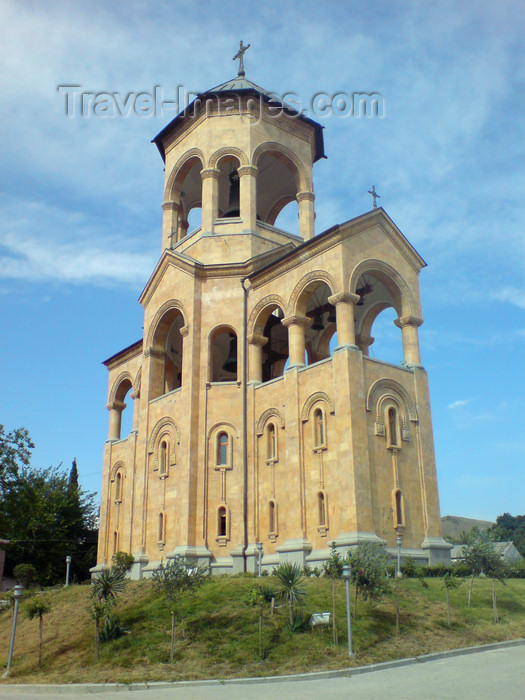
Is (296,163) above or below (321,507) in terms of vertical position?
above

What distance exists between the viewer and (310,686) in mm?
13234

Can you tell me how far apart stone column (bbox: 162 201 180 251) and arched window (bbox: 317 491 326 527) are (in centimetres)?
1609

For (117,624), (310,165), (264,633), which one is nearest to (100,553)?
(117,624)

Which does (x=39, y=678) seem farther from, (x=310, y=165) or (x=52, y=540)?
(x=52, y=540)

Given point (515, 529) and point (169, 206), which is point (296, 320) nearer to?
point (169, 206)

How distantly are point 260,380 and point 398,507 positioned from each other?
7892 millimetres

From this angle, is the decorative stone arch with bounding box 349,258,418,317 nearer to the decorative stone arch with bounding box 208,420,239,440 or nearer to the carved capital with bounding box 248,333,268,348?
the carved capital with bounding box 248,333,268,348

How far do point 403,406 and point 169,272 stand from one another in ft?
42.9

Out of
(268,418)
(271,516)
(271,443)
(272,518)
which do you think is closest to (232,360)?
(268,418)

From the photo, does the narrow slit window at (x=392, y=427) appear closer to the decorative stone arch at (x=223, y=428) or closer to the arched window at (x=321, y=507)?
the arched window at (x=321, y=507)

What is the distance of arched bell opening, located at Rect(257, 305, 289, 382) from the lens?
31.7 m

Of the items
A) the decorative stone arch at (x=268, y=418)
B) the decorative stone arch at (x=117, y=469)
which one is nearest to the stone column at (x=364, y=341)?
the decorative stone arch at (x=268, y=418)

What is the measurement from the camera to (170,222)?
3434 cm

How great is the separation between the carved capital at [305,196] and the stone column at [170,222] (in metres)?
6.36
